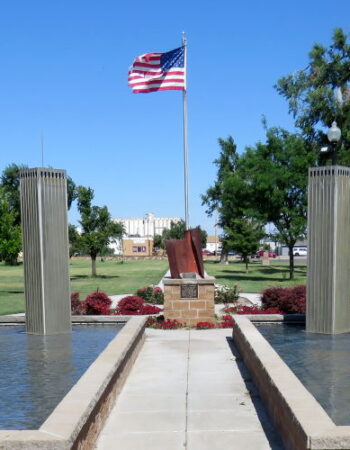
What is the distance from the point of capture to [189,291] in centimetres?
1398

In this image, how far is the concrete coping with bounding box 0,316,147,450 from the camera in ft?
14.0

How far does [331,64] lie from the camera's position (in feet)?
114

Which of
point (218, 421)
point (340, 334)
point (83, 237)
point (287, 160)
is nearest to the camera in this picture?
point (218, 421)

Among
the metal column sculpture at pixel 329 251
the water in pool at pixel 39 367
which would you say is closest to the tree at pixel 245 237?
the water in pool at pixel 39 367

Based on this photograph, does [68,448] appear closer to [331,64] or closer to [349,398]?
[349,398]

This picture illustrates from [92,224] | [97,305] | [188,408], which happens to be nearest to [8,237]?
[92,224]

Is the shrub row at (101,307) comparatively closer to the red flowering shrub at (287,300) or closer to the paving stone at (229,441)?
the red flowering shrub at (287,300)

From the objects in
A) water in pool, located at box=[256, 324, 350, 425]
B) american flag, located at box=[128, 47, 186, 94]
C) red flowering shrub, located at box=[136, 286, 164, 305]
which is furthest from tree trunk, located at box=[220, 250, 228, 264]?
water in pool, located at box=[256, 324, 350, 425]

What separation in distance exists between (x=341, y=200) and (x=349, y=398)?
19.0 ft

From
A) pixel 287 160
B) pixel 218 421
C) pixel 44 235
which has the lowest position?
pixel 218 421

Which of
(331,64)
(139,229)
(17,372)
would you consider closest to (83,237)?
(331,64)

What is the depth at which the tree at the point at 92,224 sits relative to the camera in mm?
39281

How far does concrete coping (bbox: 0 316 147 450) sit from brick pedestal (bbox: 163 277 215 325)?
17.6 ft

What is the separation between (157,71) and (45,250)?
785 centimetres
